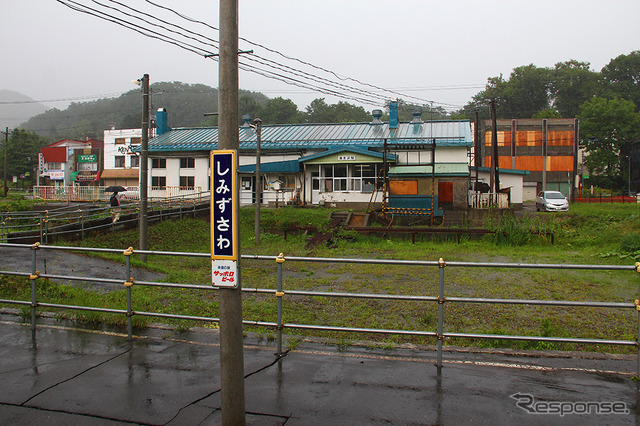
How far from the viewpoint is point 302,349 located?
6023mm

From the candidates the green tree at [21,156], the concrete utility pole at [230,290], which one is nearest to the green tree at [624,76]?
the concrete utility pole at [230,290]

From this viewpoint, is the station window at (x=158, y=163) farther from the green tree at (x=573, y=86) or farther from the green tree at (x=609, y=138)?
the green tree at (x=573, y=86)

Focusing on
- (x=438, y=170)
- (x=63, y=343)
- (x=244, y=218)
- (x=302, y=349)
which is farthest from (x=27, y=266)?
(x=438, y=170)

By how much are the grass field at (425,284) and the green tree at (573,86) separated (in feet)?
246

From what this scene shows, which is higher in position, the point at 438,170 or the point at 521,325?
the point at 438,170

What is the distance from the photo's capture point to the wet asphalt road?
4203 millimetres

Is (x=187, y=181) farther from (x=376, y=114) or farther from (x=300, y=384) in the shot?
(x=300, y=384)

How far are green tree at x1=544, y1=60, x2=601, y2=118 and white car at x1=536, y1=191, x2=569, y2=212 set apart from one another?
206 feet

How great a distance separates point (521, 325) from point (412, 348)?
8.47 feet

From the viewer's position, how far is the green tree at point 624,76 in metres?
84.3

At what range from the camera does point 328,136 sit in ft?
123

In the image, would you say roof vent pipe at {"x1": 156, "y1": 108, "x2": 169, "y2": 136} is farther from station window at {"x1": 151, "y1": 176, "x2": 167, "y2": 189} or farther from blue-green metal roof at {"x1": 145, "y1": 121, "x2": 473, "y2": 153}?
station window at {"x1": 151, "y1": 176, "x2": 167, "y2": 189}

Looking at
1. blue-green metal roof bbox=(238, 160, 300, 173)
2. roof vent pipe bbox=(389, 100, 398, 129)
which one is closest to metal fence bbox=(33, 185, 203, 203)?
blue-green metal roof bbox=(238, 160, 300, 173)

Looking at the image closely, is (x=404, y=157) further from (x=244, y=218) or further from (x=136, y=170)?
(x=136, y=170)
